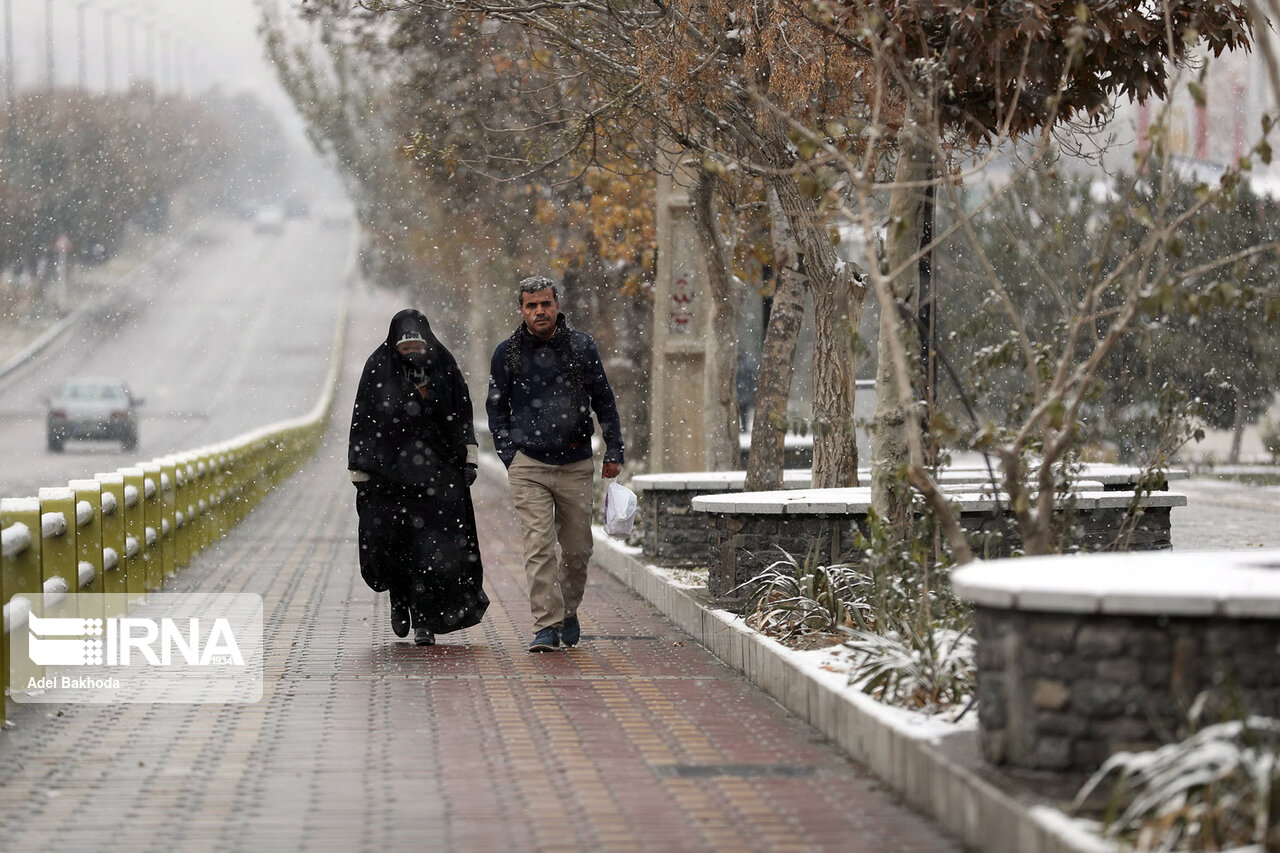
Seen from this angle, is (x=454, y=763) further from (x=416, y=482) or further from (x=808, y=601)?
(x=416, y=482)

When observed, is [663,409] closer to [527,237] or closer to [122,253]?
[527,237]

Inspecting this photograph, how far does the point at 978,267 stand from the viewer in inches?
1270

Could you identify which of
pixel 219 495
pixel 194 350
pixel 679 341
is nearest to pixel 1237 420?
pixel 679 341

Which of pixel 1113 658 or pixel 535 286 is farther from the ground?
pixel 535 286

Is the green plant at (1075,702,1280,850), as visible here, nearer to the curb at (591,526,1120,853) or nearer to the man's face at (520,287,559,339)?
the curb at (591,526,1120,853)

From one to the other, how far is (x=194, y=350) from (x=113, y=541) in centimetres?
6724

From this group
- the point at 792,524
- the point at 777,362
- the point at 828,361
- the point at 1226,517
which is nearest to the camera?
the point at 792,524

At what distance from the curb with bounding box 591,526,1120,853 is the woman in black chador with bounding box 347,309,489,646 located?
1.52m

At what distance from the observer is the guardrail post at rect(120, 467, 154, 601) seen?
482 inches

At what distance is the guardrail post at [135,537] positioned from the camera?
12250 mm

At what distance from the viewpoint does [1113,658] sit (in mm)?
5742

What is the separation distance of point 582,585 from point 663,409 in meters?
8.34

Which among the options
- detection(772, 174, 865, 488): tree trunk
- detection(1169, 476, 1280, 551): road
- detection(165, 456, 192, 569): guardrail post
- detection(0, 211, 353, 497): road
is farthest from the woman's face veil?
detection(0, 211, 353, 497): road


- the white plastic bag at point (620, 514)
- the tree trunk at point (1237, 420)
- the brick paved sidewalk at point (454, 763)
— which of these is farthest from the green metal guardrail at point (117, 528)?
the tree trunk at point (1237, 420)
